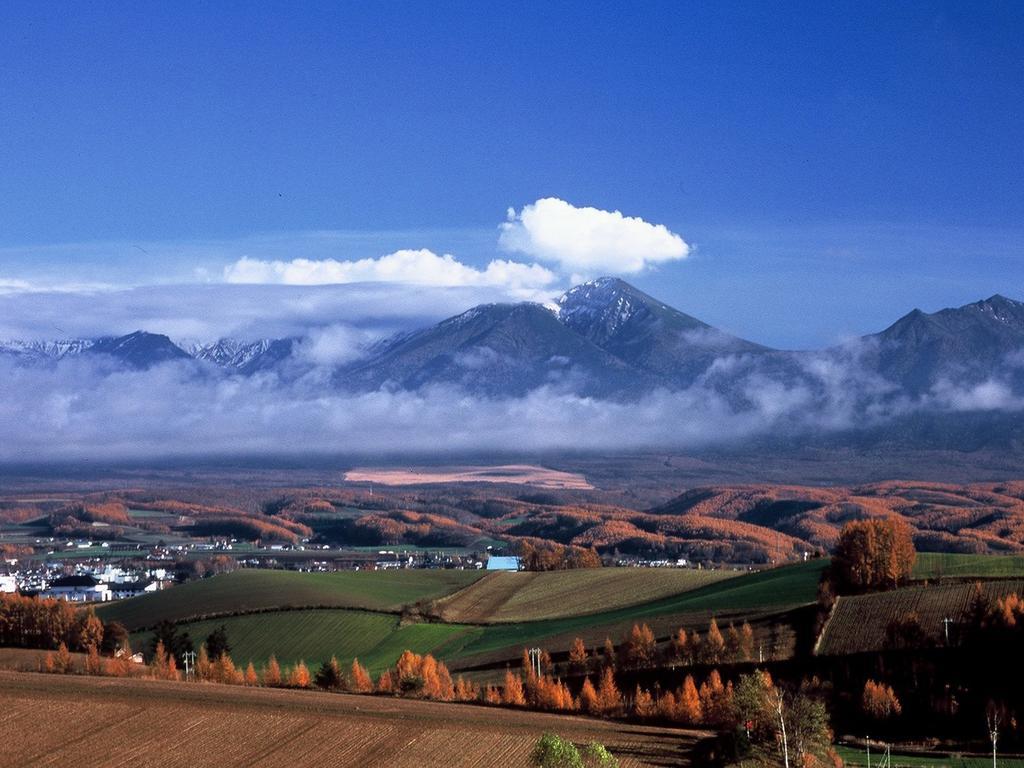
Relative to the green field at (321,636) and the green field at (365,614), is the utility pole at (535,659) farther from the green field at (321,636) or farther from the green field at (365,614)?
the green field at (321,636)

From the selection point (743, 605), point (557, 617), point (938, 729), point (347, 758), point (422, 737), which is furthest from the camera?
point (557, 617)

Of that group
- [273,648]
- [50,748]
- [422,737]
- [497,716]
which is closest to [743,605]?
[273,648]

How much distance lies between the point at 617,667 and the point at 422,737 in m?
32.0

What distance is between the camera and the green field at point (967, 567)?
320ft

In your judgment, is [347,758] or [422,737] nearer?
[347,758]

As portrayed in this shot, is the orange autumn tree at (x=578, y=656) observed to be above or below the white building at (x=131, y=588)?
above

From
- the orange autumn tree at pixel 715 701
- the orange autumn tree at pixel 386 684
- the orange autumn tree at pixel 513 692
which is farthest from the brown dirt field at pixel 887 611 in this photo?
the orange autumn tree at pixel 386 684

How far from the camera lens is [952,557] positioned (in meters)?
109

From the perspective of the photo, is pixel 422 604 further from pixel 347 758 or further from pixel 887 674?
pixel 347 758

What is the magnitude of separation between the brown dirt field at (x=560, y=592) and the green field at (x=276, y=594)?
3.36 m

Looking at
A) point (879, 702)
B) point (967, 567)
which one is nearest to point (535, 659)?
point (879, 702)

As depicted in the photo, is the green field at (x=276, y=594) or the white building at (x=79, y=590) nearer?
the green field at (x=276, y=594)

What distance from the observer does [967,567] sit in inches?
4031

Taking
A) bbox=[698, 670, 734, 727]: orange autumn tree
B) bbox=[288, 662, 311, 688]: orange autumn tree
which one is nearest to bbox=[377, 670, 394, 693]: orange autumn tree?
bbox=[288, 662, 311, 688]: orange autumn tree
